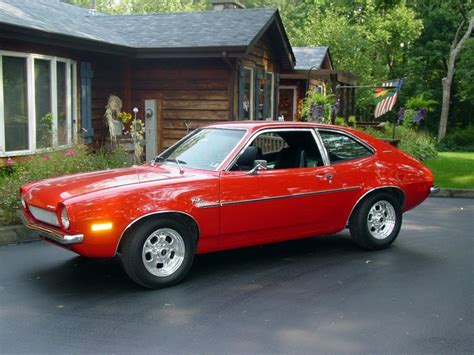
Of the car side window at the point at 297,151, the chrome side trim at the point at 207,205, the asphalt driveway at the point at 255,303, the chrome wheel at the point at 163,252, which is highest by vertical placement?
the car side window at the point at 297,151

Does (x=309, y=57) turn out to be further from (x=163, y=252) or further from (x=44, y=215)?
(x=44, y=215)

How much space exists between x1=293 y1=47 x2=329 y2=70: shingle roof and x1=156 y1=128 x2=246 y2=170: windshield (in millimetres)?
16684

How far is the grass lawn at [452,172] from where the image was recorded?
12.8 metres

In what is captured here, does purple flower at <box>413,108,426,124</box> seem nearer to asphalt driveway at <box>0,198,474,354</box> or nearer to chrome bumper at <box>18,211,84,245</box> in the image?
asphalt driveway at <box>0,198,474,354</box>

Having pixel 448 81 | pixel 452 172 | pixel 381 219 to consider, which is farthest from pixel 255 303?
pixel 448 81

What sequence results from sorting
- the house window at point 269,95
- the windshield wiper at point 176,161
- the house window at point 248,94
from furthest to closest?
1. the house window at point 269,95
2. the house window at point 248,94
3. the windshield wiper at point 176,161

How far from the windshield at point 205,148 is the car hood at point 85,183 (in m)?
0.25

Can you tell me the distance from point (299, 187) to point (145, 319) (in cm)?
247

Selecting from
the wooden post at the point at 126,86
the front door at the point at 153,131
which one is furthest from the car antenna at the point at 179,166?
the wooden post at the point at 126,86

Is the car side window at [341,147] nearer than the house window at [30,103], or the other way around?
the car side window at [341,147]

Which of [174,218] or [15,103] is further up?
[15,103]

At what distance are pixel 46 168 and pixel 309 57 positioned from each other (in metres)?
17.9

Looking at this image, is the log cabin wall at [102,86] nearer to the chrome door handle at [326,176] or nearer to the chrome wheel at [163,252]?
the chrome door handle at [326,176]

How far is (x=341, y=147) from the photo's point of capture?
722 centimetres
